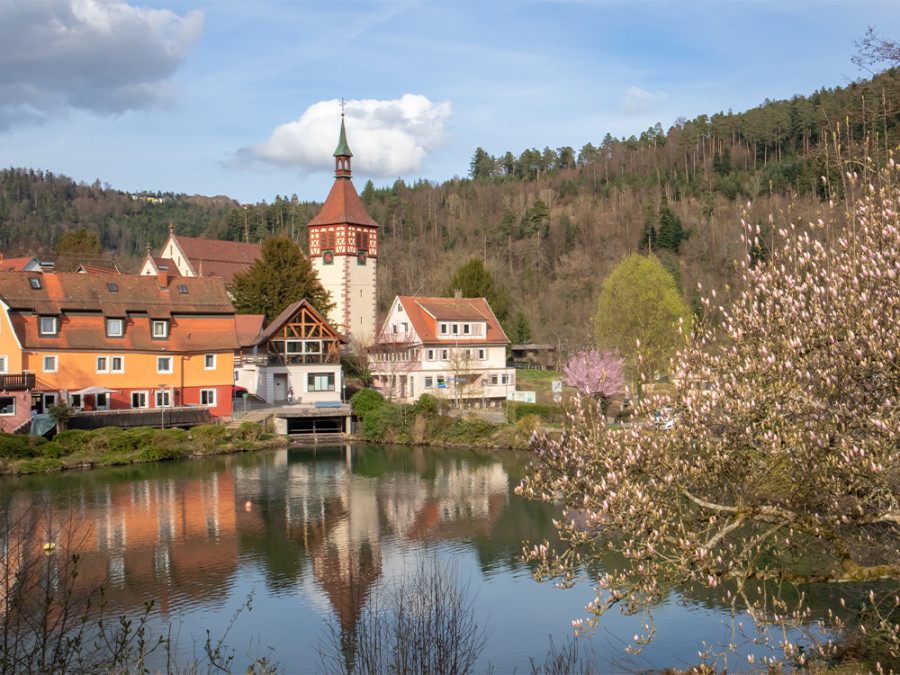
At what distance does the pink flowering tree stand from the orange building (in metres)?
17.2

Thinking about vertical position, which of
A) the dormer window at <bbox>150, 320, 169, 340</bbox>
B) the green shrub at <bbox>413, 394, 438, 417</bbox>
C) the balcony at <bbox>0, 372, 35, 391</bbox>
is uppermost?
the dormer window at <bbox>150, 320, 169, 340</bbox>

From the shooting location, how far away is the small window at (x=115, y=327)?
123 feet

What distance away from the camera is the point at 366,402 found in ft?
136

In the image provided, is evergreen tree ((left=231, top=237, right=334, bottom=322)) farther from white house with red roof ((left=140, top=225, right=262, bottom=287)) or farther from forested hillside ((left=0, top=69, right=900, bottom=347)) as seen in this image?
forested hillside ((left=0, top=69, right=900, bottom=347))

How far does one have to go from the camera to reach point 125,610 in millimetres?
15500

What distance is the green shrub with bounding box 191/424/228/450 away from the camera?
116 ft

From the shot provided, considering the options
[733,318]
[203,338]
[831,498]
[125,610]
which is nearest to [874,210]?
[733,318]

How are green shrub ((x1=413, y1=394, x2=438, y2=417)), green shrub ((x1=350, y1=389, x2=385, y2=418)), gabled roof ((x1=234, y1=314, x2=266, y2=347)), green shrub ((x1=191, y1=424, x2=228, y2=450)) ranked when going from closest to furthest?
green shrub ((x1=191, y1=424, x2=228, y2=450))
green shrub ((x1=413, y1=394, x2=438, y2=417))
green shrub ((x1=350, y1=389, x2=385, y2=418))
gabled roof ((x1=234, y1=314, x2=266, y2=347))

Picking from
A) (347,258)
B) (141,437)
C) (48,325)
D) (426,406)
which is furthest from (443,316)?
(48,325)

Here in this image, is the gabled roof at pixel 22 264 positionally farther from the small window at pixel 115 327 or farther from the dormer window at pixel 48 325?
the dormer window at pixel 48 325

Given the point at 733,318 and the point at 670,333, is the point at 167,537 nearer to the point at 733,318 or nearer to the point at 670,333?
the point at 733,318

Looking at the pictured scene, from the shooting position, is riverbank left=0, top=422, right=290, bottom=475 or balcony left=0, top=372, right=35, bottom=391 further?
balcony left=0, top=372, right=35, bottom=391

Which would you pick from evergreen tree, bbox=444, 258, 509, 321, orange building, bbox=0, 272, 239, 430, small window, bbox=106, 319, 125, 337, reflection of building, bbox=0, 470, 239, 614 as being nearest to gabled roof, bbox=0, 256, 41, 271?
orange building, bbox=0, 272, 239, 430

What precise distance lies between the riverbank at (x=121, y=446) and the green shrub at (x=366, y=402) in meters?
4.30
